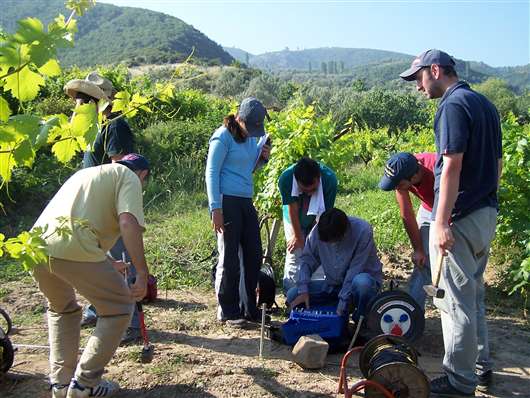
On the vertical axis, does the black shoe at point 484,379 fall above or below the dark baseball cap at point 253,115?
below

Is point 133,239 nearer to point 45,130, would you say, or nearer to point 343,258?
point 45,130

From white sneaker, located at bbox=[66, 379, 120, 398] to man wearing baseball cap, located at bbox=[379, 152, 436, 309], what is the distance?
2.16 m

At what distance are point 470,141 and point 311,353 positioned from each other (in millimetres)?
1608

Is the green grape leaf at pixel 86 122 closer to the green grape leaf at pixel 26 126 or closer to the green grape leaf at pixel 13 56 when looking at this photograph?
the green grape leaf at pixel 26 126

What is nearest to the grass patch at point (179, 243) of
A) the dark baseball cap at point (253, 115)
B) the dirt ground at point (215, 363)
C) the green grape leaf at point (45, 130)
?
the dirt ground at point (215, 363)

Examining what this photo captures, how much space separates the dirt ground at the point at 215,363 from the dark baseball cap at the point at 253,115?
1555mm

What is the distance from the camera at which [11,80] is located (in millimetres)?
1824

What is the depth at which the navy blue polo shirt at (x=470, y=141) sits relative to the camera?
3.05m

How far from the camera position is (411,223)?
13.7 feet

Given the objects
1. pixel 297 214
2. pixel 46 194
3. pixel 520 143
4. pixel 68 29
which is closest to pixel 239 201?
pixel 297 214

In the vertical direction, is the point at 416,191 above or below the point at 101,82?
below

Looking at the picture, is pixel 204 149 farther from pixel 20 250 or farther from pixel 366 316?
pixel 20 250

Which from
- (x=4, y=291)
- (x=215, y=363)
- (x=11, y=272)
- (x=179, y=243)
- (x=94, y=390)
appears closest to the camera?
(x=94, y=390)

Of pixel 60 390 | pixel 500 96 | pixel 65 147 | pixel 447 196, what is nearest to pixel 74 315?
pixel 60 390
